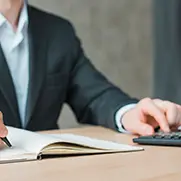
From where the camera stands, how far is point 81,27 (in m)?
2.58

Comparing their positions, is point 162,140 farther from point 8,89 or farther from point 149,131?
point 8,89

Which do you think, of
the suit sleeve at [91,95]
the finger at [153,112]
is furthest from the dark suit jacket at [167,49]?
the finger at [153,112]

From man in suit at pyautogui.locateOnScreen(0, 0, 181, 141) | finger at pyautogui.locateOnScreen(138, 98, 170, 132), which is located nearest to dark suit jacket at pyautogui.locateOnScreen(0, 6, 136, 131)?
man in suit at pyautogui.locateOnScreen(0, 0, 181, 141)

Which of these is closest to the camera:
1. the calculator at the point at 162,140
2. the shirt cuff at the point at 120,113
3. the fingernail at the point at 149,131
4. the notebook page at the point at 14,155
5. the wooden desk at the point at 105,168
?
the wooden desk at the point at 105,168

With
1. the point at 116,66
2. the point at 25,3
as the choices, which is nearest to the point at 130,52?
the point at 116,66

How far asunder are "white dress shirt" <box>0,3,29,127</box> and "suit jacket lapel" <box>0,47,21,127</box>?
3 centimetres

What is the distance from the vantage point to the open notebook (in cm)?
83

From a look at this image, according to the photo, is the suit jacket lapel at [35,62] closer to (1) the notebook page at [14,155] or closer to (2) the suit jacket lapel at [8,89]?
(2) the suit jacket lapel at [8,89]

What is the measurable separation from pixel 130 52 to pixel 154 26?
0.19m

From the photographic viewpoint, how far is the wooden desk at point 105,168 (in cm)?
71

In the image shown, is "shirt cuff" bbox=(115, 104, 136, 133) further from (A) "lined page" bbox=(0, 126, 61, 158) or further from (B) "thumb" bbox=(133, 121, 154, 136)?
(A) "lined page" bbox=(0, 126, 61, 158)

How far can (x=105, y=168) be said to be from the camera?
77 cm

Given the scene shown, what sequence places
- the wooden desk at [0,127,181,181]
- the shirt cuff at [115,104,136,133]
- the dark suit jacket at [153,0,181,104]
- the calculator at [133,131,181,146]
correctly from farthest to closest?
the dark suit jacket at [153,0,181,104] → the shirt cuff at [115,104,136,133] → the calculator at [133,131,181,146] → the wooden desk at [0,127,181,181]

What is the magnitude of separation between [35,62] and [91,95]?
0.16m
